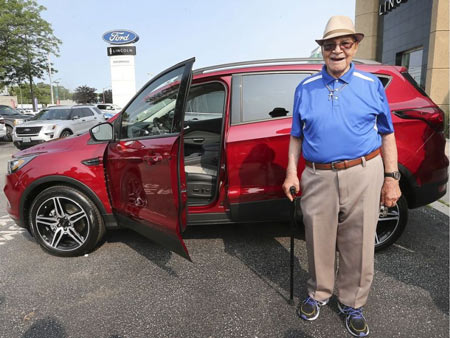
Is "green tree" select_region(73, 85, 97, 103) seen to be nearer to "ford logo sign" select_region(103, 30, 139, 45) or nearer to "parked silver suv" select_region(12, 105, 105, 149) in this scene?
"ford logo sign" select_region(103, 30, 139, 45)

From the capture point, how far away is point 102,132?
314 centimetres

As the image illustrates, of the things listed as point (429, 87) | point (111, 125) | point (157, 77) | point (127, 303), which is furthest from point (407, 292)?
point (429, 87)

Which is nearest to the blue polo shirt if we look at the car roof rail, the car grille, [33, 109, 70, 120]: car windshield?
the car roof rail

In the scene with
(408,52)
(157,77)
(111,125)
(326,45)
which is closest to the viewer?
(326,45)

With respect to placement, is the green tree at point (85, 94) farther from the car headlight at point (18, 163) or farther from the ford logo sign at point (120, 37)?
the car headlight at point (18, 163)

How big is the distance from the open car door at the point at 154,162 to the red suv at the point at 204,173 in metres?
0.01

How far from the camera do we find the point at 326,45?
6.53 feet

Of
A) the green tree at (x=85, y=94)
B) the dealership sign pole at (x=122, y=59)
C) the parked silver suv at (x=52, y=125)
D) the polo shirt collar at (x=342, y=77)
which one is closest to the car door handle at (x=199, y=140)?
the polo shirt collar at (x=342, y=77)

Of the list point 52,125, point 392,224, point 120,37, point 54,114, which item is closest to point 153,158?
point 392,224

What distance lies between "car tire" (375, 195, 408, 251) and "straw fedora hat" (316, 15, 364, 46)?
1.66 metres

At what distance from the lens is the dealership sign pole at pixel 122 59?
22.5 meters

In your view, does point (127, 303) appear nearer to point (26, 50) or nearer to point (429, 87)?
point (429, 87)

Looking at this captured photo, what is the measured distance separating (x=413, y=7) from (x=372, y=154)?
12.4 m

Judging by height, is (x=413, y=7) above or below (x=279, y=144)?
above
